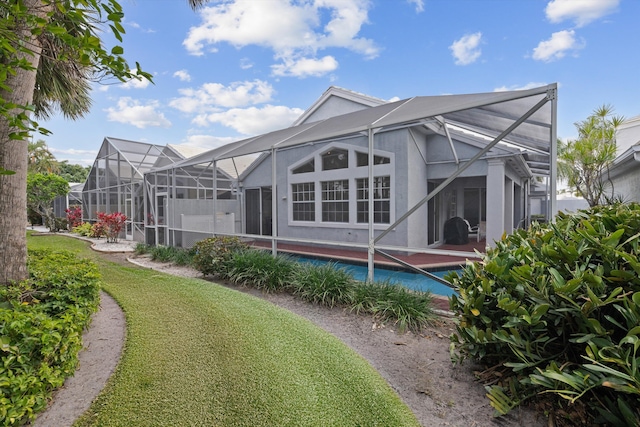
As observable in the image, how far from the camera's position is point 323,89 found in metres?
15.6

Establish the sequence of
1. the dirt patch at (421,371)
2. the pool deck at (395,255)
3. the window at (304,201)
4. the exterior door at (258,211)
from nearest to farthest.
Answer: the dirt patch at (421,371) → the pool deck at (395,255) → the window at (304,201) → the exterior door at (258,211)

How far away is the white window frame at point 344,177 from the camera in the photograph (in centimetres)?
1026

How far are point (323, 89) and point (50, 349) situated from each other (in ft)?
50.2

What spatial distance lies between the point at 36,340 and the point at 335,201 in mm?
10022

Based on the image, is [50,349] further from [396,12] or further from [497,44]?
[497,44]

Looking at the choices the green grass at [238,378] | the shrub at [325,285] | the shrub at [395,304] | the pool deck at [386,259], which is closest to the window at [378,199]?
the pool deck at [386,259]

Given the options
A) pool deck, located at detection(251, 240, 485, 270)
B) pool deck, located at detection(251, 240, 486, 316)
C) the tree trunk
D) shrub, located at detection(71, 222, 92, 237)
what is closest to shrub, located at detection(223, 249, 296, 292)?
pool deck, located at detection(251, 240, 485, 270)

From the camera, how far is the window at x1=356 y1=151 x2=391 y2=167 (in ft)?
34.5

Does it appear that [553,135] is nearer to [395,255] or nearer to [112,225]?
[395,255]

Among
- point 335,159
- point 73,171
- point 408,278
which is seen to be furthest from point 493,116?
point 73,171

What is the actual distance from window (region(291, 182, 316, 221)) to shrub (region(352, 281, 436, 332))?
7.56m

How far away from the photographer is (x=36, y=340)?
2129 millimetres

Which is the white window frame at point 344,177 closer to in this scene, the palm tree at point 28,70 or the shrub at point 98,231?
the palm tree at point 28,70

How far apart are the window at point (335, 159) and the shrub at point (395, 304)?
701cm
